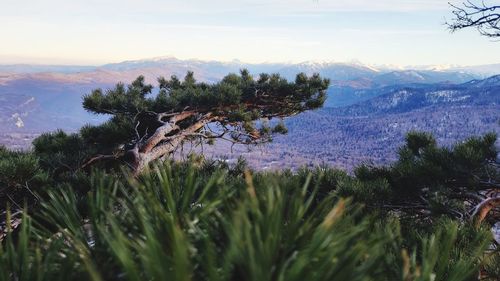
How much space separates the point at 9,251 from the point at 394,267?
125cm

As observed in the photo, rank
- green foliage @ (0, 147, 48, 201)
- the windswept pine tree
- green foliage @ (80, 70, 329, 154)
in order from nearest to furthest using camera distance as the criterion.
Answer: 1. green foliage @ (0, 147, 48, 201)
2. the windswept pine tree
3. green foliage @ (80, 70, 329, 154)

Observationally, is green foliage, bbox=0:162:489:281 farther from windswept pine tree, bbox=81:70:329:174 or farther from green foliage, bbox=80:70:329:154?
green foliage, bbox=80:70:329:154

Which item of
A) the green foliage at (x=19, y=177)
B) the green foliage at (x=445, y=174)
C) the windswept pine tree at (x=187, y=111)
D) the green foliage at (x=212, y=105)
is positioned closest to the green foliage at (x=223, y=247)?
the green foliage at (x=19, y=177)

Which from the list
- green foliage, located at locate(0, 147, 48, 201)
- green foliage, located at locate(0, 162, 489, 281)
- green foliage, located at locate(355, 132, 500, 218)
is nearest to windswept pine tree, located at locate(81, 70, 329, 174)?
green foliage, located at locate(0, 147, 48, 201)

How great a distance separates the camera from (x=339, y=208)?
1.09 metres

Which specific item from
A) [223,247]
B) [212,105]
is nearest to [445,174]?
[223,247]

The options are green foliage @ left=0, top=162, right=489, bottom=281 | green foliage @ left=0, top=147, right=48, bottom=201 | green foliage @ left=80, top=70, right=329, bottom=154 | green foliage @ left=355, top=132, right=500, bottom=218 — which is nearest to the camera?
green foliage @ left=0, top=162, right=489, bottom=281

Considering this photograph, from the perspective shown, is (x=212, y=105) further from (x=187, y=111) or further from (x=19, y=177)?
(x=19, y=177)

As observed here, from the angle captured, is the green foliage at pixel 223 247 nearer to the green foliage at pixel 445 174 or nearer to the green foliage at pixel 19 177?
the green foliage at pixel 19 177

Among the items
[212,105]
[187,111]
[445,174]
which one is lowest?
[445,174]

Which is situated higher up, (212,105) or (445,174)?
(212,105)

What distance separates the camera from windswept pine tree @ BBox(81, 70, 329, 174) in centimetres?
911

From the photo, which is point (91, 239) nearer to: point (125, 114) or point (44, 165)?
point (44, 165)

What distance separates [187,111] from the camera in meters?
10.4
